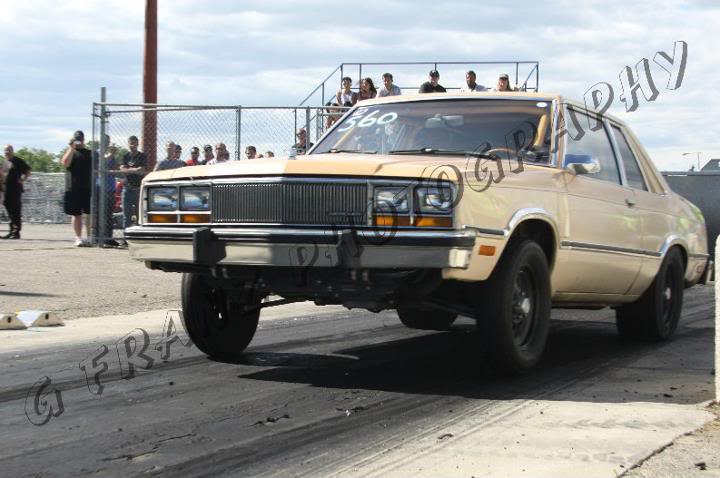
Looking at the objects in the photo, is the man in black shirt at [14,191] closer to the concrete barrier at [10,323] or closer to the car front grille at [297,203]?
the concrete barrier at [10,323]

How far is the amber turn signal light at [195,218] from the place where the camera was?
20.2ft

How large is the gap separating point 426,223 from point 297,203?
2.45ft

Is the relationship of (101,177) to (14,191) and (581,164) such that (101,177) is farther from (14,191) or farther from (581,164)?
(581,164)

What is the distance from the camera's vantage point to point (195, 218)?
619cm

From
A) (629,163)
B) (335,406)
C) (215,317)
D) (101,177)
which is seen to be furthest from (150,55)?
(335,406)

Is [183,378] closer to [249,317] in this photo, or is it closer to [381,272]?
[249,317]

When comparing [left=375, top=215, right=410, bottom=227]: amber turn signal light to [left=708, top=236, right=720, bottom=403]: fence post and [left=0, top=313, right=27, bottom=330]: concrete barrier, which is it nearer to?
[left=708, top=236, right=720, bottom=403]: fence post

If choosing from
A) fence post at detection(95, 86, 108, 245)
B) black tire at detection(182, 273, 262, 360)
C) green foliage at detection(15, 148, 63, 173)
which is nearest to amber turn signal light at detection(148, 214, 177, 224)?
black tire at detection(182, 273, 262, 360)

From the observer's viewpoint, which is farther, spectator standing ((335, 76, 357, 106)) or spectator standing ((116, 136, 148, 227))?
spectator standing ((335, 76, 357, 106))

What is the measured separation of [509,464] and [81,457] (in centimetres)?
183

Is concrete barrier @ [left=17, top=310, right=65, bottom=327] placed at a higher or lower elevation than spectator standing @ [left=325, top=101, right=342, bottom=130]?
lower

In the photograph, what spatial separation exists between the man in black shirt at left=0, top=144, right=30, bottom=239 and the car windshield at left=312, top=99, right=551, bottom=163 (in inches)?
509

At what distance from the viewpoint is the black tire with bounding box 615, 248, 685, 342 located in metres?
8.26

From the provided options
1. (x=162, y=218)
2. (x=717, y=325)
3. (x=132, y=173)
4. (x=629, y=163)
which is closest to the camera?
(x=717, y=325)
